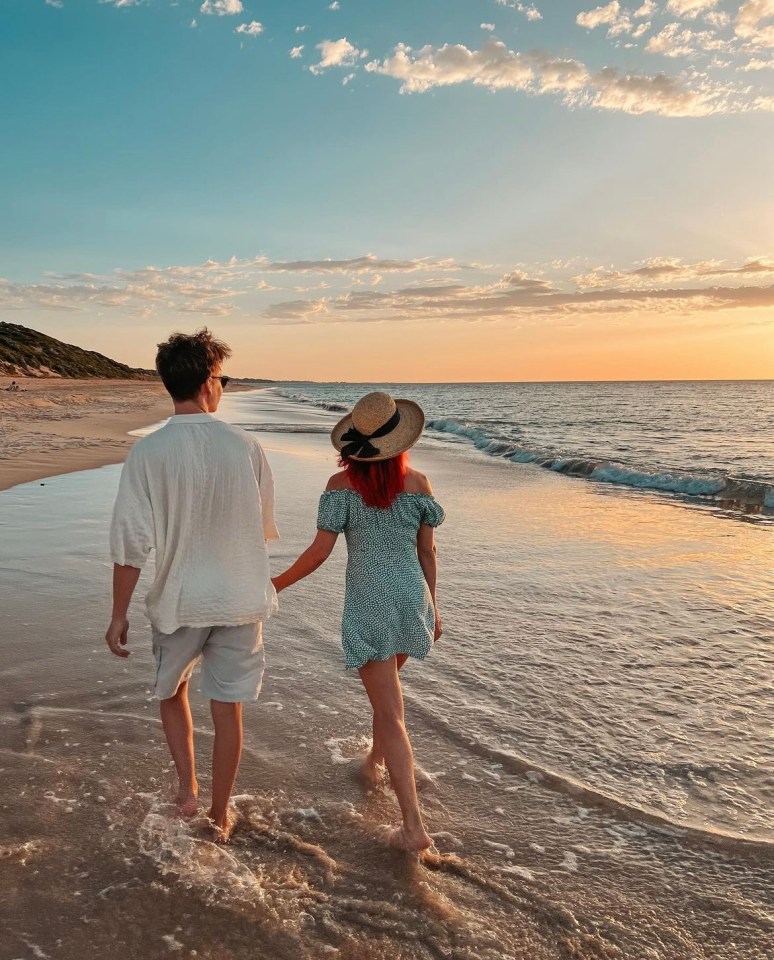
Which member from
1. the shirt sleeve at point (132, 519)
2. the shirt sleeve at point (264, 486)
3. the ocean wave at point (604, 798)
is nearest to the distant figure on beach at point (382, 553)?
the shirt sleeve at point (264, 486)

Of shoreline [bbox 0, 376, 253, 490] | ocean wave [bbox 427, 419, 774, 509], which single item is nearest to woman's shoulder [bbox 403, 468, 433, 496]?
shoreline [bbox 0, 376, 253, 490]

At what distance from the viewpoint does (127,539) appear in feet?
9.13

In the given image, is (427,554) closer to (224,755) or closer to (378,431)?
(378,431)

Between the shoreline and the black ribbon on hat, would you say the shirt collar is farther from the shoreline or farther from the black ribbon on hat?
the shoreline

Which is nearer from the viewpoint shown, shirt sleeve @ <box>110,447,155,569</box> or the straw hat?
shirt sleeve @ <box>110,447,155,569</box>

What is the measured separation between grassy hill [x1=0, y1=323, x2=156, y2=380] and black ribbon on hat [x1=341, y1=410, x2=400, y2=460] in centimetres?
6961

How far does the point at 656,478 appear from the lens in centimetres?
1595

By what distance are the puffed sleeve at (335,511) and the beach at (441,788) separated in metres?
1.26

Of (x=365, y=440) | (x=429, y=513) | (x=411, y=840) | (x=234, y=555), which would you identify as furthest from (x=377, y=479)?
(x=411, y=840)

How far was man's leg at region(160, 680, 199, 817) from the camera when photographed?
313 centimetres

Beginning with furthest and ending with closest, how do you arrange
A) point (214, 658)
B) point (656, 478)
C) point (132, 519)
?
point (656, 478) < point (214, 658) < point (132, 519)

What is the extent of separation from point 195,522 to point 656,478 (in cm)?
1459

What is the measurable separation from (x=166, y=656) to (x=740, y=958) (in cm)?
230

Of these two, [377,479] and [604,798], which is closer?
[377,479]
